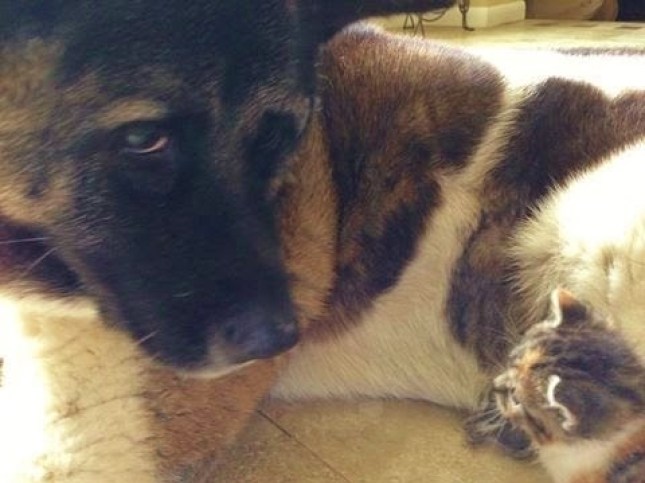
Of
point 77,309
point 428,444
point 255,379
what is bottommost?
point 428,444

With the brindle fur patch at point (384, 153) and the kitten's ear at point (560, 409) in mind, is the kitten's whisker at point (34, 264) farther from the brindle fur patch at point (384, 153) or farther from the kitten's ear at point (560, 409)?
the kitten's ear at point (560, 409)

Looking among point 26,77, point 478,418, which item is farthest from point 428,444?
point 26,77

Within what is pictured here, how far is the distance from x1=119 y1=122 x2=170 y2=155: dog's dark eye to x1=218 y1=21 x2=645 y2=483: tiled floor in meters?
0.38

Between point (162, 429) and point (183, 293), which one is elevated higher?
point (183, 293)

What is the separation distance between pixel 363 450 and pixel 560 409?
0.81ft

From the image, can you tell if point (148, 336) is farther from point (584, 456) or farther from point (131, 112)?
point (584, 456)

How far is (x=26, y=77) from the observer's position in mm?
898

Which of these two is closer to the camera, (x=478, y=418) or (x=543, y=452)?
(x=543, y=452)

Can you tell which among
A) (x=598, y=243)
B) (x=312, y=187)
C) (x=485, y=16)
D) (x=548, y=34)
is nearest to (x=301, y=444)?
(x=312, y=187)

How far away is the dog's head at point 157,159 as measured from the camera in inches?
34.8

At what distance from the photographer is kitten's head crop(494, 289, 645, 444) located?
3.16 ft

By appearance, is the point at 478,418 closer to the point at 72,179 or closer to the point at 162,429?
the point at 162,429

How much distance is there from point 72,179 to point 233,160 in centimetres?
16

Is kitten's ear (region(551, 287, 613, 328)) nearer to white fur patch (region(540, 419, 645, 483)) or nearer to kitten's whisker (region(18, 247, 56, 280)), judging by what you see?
white fur patch (region(540, 419, 645, 483))
